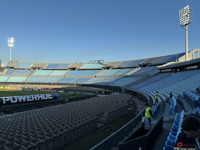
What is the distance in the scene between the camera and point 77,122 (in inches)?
372

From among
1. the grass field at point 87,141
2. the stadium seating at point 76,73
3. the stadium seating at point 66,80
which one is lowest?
the grass field at point 87,141

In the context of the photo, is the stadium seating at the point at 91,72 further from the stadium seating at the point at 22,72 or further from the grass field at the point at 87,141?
the grass field at the point at 87,141

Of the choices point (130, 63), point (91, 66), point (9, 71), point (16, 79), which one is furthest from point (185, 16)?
point (9, 71)

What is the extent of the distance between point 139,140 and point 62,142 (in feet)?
16.4

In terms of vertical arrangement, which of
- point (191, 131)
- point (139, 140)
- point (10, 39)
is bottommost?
point (139, 140)

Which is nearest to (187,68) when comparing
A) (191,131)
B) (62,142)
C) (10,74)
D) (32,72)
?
(62,142)

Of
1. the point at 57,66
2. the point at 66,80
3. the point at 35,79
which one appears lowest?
the point at 66,80

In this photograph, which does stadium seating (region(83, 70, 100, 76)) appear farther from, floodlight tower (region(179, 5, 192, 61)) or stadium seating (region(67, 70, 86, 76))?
floodlight tower (region(179, 5, 192, 61))

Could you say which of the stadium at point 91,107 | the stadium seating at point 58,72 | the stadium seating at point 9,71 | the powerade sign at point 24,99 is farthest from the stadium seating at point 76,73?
the powerade sign at point 24,99

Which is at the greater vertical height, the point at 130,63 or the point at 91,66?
the point at 130,63

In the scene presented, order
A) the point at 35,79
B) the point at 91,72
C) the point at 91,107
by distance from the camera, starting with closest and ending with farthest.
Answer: the point at 91,107, the point at 35,79, the point at 91,72

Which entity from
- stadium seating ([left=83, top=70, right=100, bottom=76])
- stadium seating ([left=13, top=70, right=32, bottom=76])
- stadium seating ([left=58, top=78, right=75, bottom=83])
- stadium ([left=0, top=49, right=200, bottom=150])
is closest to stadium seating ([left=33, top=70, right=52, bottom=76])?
stadium ([left=0, top=49, right=200, bottom=150])

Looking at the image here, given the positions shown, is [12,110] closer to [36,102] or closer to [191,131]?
[36,102]

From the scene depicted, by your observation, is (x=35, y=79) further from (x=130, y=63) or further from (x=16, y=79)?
(x=130, y=63)
